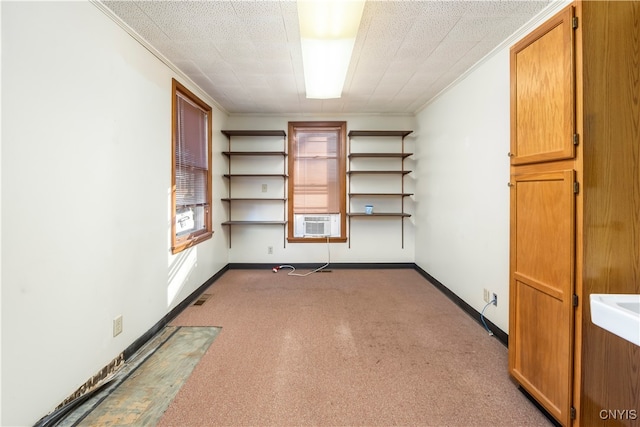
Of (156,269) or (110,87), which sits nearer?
(110,87)

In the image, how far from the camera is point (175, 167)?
8.79ft

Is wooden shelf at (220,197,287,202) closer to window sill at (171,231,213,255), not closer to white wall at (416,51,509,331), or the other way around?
window sill at (171,231,213,255)

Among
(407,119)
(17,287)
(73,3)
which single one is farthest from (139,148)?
(407,119)

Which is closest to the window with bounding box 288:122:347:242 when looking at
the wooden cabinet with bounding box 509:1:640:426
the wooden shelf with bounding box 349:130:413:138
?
the wooden shelf with bounding box 349:130:413:138

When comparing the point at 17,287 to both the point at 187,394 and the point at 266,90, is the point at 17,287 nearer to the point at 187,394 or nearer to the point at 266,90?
the point at 187,394

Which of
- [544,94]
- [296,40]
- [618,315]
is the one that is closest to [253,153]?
[296,40]

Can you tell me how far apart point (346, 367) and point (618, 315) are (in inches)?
56.5

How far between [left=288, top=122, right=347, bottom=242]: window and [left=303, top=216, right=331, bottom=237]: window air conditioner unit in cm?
2

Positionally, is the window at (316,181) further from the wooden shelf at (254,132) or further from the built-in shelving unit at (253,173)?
the wooden shelf at (254,132)

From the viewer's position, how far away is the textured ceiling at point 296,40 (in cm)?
176

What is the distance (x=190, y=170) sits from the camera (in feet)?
10.2

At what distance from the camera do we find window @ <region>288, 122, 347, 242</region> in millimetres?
4262

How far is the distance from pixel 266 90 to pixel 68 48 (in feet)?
6.43

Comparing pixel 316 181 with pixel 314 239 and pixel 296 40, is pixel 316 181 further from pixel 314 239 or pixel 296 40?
pixel 296 40
